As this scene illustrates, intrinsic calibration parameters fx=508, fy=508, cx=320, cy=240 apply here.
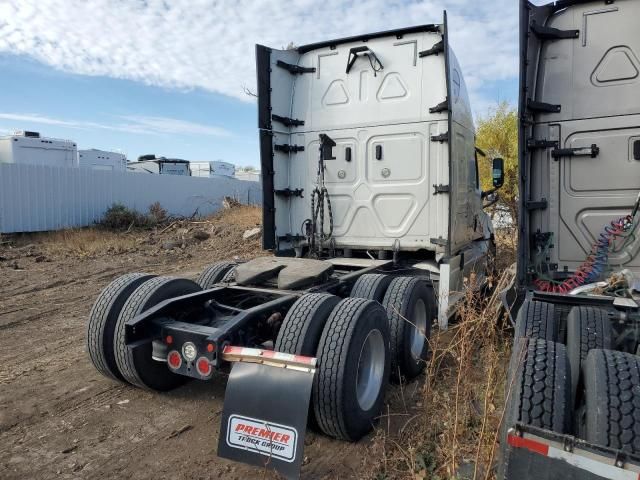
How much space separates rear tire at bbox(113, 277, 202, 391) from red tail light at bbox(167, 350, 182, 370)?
323 mm

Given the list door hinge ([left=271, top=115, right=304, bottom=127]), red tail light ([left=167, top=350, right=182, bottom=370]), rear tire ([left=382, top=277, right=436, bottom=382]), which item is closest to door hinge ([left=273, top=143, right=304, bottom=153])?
door hinge ([left=271, top=115, right=304, bottom=127])

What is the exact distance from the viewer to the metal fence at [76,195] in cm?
1478

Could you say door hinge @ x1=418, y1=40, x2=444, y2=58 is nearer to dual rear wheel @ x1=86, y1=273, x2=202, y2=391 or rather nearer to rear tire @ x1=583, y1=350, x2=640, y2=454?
dual rear wheel @ x1=86, y1=273, x2=202, y2=391

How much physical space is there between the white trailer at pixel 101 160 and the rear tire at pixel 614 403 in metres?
19.9

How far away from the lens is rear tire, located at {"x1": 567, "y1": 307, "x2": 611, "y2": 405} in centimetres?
297

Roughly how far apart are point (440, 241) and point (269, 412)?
352cm

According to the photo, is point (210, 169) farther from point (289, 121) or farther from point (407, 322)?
point (407, 322)

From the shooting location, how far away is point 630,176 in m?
4.81

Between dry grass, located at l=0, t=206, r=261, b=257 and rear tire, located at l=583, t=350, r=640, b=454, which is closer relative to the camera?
rear tire, located at l=583, t=350, r=640, b=454

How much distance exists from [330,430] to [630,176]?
3737 mm

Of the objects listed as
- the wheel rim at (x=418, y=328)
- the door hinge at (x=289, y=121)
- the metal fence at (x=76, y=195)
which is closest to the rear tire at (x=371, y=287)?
the wheel rim at (x=418, y=328)

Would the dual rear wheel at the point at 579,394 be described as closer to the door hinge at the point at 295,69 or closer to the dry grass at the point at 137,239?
the door hinge at the point at 295,69

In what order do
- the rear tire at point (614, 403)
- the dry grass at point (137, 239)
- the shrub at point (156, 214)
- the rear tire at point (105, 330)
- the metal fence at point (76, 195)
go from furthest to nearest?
the shrub at point (156, 214) → the metal fence at point (76, 195) → the dry grass at point (137, 239) → the rear tire at point (105, 330) → the rear tire at point (614, 403)

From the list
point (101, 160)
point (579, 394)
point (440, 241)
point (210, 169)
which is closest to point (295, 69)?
point (440, 241)
